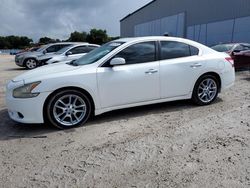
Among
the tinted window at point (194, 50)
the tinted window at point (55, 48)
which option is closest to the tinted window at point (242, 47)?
the tinted window at point (194, 50)

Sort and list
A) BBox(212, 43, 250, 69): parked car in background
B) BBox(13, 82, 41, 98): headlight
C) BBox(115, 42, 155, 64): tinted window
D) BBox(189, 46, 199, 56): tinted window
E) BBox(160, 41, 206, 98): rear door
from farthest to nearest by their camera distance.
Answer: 1. BBox(212, 43, 250, 69): parked car in background
2. BBox(189, 46, 199, 56): tinted window
3. BBox(160, 41, 206, 98): rear door
4. BBox(115, 42, 155, 64): tinted window
5. BBox(13, 82, 41, 98): headlight

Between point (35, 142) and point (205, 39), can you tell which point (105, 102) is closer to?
point (35, 142)

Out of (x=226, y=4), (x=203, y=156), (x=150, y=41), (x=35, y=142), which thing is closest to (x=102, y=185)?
(x=203, y=156)

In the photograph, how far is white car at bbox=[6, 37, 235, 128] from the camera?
14.6 ft

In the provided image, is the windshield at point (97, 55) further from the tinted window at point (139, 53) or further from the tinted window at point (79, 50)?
the tinted window at point (79, 50)

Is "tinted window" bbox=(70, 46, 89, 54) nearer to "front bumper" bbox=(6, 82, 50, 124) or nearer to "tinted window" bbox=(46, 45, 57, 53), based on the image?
"tinted window" bbox=(46, 45, 57, 53)

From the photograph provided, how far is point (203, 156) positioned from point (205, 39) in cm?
2445

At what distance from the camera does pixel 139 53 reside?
16.9 feet

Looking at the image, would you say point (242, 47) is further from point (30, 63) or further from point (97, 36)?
point (97, 36)

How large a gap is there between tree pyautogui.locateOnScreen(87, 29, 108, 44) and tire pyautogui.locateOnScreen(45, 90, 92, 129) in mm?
79038

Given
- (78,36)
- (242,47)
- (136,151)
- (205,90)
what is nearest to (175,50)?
(205,90)

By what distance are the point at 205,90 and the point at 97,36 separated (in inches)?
3188

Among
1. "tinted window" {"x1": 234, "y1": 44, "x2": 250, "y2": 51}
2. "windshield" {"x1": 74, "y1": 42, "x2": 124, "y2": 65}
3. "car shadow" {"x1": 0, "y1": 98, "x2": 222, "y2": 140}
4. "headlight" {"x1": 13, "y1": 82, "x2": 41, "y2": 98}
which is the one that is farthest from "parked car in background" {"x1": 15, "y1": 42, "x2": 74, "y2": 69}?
"headlight" {"x1": 13, "y1": 82, "x2": 41, "y2": 98}

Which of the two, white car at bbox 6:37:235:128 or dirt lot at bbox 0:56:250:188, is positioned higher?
white car at bbox 6:37:235:128
